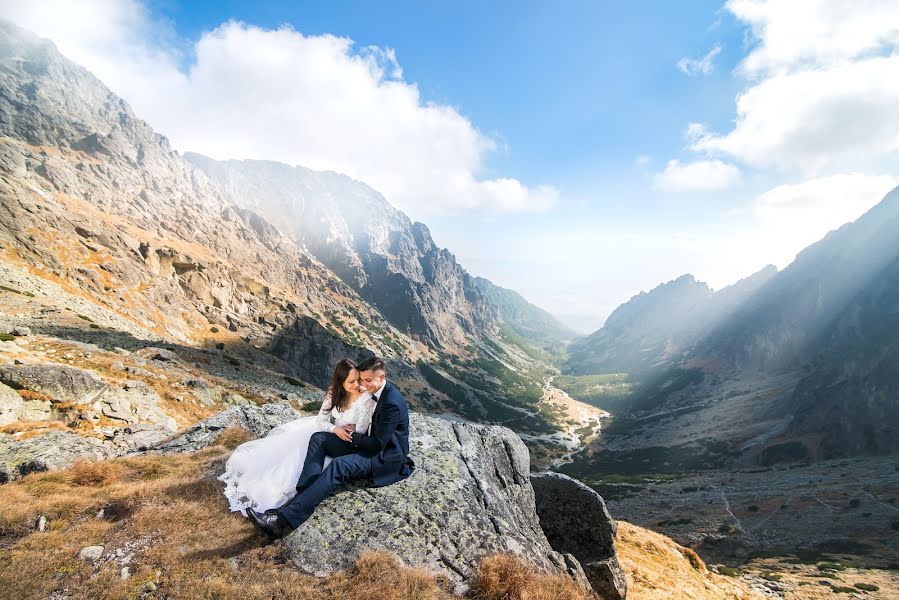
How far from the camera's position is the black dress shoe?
7785 millimetres

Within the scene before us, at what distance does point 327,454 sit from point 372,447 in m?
1.15

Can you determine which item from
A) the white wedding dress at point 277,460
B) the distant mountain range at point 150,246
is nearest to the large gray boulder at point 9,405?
the white wedding dress at point 277,460

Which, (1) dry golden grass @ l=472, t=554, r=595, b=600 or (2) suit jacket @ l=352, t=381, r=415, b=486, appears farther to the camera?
(2) suit jacket @ l=352, t=381, r=415, b=486

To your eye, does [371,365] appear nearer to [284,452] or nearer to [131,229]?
[284,452]

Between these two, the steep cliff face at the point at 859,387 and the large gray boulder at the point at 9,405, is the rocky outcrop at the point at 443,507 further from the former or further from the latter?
the steep cliff face at the point at 859,387

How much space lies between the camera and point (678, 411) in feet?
522

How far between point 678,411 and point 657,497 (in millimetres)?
99573

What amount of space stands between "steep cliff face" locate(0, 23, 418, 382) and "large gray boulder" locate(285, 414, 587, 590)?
6309cm

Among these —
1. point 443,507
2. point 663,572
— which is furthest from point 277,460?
point 663,572

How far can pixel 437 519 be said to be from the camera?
30.4 feet

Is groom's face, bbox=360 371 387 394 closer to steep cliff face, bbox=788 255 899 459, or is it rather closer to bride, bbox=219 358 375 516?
bride, bbox=219 358 375 516

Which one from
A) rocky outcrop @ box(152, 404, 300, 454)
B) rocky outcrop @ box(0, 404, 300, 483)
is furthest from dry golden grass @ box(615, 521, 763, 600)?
rocky outcrop @ box(0, 404, 300, 483)

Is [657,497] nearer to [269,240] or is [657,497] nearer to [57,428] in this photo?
[57,428]

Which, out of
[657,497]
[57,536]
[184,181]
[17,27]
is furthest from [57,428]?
[17,27]
